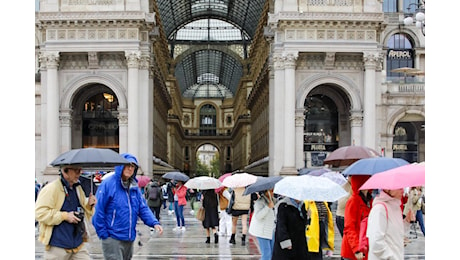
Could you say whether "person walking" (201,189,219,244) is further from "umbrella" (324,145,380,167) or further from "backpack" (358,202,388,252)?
"backpack" (358,202,388,252)

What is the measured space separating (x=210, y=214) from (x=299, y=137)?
2681 centimetres

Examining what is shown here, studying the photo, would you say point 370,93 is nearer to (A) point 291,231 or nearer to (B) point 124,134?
(B) point 124,134

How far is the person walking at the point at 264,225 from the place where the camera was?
1421 cm

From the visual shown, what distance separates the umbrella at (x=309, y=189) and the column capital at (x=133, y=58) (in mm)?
37526

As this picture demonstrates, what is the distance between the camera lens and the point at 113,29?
1890 inches

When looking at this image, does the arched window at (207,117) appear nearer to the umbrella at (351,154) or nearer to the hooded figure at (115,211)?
the umbrella at (351,154)

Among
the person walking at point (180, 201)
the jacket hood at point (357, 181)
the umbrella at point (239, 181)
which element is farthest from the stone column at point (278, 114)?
the jacket hood at point (357, 181)

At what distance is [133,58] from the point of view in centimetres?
4769

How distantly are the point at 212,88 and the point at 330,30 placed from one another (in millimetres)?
96819

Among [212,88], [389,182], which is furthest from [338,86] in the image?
[212,88]

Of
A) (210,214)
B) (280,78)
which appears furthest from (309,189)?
(280,78)

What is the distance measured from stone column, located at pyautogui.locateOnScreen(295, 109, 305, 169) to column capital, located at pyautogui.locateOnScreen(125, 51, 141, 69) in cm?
1093

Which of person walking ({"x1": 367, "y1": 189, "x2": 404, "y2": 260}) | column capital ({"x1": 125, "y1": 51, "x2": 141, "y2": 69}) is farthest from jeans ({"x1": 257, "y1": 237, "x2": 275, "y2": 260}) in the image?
column capital ({"x1": 125, "y1": 51, "x2": 141, "y2": 69})
